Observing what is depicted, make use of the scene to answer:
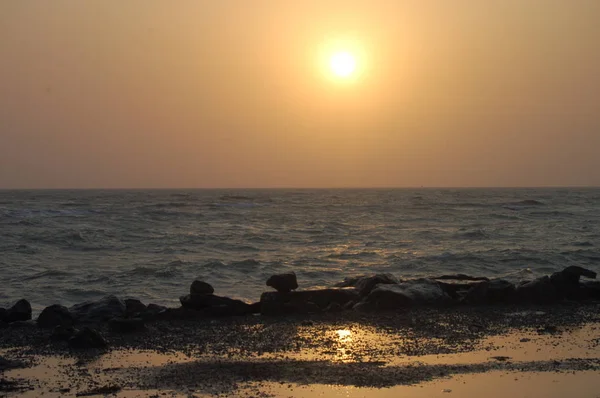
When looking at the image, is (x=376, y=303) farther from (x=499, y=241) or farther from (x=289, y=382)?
(x=499, y=241)

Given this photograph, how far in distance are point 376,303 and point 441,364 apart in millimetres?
5864

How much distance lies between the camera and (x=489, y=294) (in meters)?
18.8

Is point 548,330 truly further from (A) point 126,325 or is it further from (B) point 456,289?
(A) point 126,325

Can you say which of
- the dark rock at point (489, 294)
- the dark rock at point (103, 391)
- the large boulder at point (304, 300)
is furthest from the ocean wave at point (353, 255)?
the dark rock at point (103, 391)

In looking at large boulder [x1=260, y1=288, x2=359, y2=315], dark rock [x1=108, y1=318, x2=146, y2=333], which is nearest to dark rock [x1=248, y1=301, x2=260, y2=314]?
large boulder [x1=260, y1=288, x2=359, y2=315]

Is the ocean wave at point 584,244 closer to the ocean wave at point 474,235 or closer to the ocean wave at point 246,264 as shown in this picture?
the ocean wave at point 474,235

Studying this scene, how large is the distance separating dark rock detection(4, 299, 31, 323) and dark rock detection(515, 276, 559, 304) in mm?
13035

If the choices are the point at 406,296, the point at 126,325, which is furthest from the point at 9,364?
the point at 406,296

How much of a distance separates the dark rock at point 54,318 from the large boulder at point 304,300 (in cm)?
475

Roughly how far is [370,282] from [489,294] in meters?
3.32

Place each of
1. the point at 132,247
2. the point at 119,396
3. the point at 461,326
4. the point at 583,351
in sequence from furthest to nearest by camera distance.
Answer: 1. the point at 132,247
2. the point at 461,326
3. the point at 583,351
4. the point at 119,396

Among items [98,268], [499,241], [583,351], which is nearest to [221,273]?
[98,268]

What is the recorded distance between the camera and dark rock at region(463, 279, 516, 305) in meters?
18.6

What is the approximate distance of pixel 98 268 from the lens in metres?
28.9
